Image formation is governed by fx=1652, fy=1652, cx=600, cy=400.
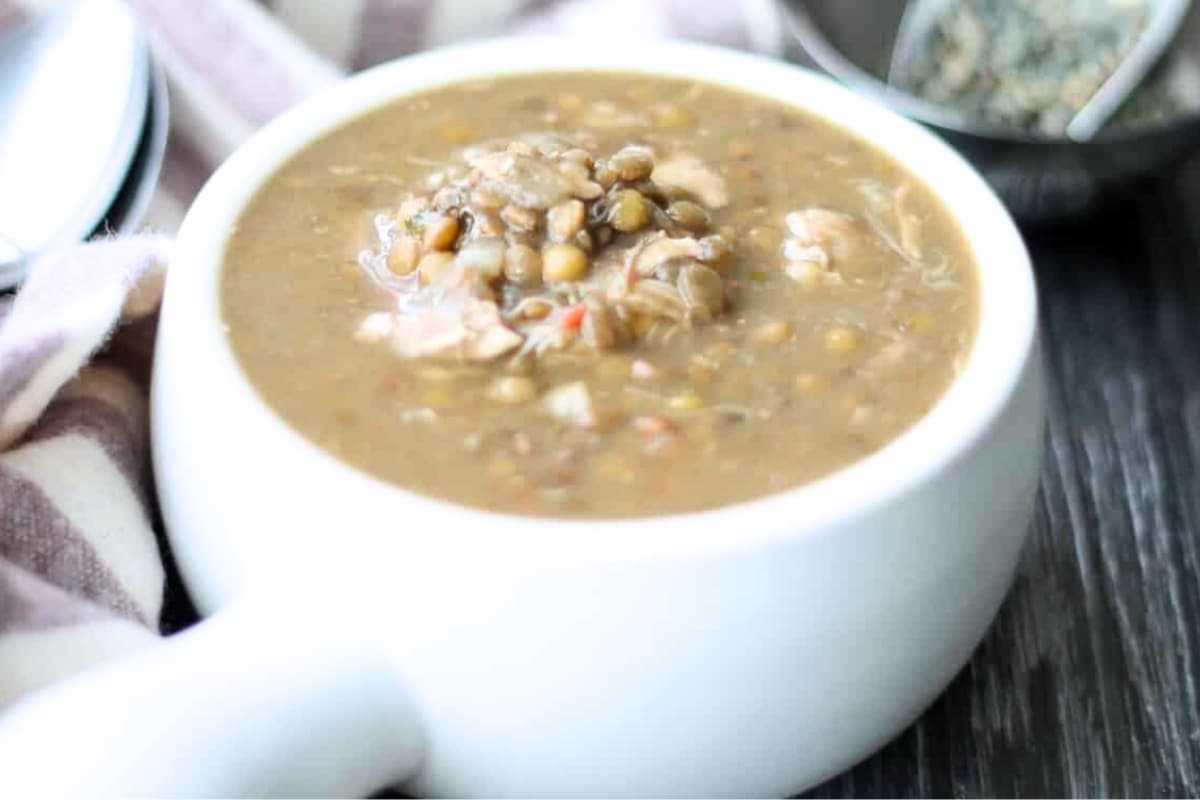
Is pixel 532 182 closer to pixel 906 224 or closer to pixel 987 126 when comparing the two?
pixel 906 224

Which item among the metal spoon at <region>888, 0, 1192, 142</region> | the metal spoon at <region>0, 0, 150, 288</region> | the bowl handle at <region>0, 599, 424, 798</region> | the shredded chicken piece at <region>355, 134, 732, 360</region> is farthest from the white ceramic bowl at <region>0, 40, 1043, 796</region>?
the metal spoon at <region>888, 0, 1192, 142</region>

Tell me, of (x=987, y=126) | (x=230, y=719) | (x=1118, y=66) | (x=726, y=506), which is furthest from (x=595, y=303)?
(x=1118, y=66)

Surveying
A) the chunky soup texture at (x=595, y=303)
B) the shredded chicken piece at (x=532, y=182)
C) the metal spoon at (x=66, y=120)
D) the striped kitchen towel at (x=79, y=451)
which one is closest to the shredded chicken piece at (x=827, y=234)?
the chunky soup texture at (x=595, y=303)

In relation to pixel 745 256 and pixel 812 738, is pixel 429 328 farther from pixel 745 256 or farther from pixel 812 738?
pixel 812 738

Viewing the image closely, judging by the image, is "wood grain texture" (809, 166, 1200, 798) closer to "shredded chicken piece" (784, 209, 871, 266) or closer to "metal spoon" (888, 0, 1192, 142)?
"metal spoon" (888, 0, 1192, 142)

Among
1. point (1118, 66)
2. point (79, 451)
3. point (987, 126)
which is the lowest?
point (1118, 66)
